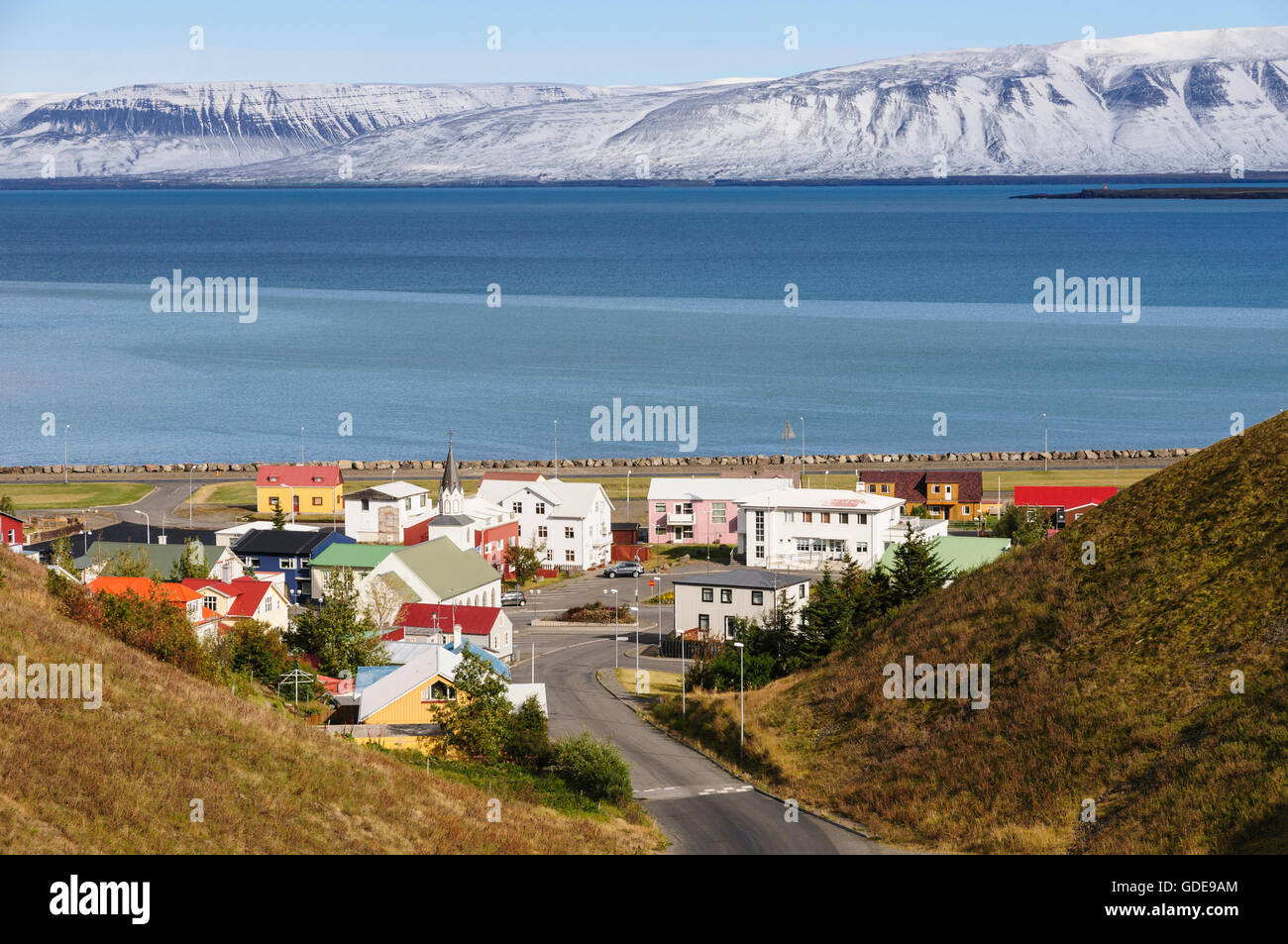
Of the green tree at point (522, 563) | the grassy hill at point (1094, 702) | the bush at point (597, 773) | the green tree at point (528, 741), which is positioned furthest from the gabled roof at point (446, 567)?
the bush at point (597, 773)

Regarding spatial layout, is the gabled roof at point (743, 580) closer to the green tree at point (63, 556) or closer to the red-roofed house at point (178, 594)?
the red-roofed house at point (178, 594)

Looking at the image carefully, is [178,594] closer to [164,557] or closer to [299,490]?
[164,557]

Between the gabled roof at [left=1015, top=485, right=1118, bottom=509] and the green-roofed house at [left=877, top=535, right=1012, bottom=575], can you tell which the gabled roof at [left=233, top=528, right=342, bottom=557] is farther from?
the gabled roof at [left=1015, top=485, right=1118, bottom=509]

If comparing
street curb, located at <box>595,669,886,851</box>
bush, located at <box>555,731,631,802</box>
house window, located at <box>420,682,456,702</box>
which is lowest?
street curb, located at <box>595,669,886,851</box>

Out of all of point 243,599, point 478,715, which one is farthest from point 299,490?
point 478,715

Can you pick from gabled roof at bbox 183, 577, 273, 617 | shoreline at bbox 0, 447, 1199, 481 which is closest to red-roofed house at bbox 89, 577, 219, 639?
gabled roof at bbox 183, 577, 273, 617

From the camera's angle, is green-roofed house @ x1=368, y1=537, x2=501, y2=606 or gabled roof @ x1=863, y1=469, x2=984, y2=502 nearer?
green-roofed house @ x1=368, y1=537, x2=501, y2=606
